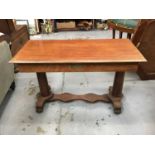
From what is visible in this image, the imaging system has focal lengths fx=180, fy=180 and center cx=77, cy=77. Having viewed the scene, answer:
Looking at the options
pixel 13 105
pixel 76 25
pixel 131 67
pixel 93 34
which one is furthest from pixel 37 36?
pixel 131 67

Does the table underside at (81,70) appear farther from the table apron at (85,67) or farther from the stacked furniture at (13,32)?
the stacked furniture at (13,32)

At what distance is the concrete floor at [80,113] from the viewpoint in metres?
1.52

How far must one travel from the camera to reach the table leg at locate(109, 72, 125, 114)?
Result: 5.19 ft

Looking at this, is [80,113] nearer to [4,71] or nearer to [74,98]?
[74,98]

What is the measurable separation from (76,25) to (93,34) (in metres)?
0.54

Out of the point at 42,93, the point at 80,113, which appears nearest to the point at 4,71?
the point at 42,93

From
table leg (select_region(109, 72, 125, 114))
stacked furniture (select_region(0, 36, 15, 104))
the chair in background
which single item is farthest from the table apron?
the chair in background

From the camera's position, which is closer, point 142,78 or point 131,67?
point 131,67

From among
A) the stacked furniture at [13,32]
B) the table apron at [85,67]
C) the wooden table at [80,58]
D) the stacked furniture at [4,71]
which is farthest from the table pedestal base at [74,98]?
the stacked furniture at [13,32]

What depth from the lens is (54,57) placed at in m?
1.33

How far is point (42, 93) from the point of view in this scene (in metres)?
1.76

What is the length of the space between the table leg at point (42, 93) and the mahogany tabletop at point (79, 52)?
0.26m

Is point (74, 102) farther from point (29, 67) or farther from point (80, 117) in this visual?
point (29, 67)

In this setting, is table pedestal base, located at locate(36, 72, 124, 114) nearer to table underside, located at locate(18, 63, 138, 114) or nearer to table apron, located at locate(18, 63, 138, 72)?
table underside, located at locate(18, 63, 138, 114)
